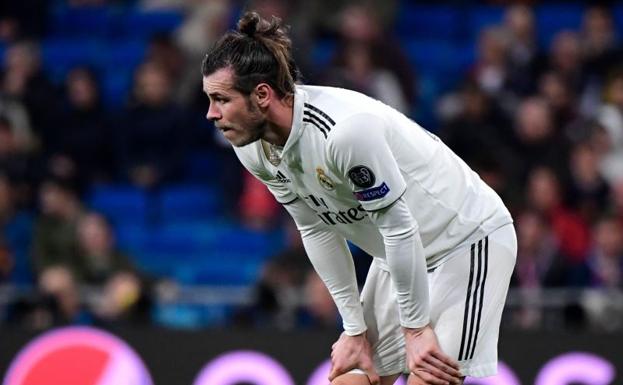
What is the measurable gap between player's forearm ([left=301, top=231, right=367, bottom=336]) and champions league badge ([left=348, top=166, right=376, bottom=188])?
599 mm

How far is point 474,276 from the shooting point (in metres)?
4.44

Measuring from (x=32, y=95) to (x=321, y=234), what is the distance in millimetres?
5407

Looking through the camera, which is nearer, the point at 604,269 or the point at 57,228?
the point at 604,269

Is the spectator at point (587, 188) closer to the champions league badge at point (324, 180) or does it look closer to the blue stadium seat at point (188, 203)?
the blue stadium seat at point (188, 203)

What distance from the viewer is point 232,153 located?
9.02m

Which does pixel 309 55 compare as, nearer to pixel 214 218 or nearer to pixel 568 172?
pixel 214 218

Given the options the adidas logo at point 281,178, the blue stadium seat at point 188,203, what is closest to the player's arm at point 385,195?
the adidas logo at point 281,178

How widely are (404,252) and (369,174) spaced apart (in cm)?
29

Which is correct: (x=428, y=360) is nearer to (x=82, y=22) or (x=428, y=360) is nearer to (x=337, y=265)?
(x=337, y=265)

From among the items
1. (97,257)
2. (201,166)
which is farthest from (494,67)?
(97,257)

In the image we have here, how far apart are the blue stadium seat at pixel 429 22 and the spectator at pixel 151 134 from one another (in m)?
2.07

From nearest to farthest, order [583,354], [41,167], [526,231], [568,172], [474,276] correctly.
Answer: [474,276], [583,354], [526,231], [568,172], [41,167]

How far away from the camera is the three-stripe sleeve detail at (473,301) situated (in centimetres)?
439

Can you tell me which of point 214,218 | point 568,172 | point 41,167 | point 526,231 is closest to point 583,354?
point 526,231
